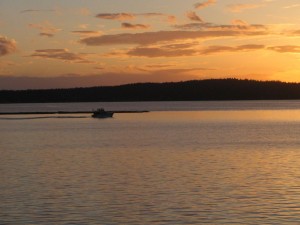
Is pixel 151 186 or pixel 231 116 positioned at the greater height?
pixel 231 116

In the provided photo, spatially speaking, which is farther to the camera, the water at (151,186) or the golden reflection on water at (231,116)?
the golden reflection on water at (231,116)

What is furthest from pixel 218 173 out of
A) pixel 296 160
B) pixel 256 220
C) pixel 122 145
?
pixel 122 145

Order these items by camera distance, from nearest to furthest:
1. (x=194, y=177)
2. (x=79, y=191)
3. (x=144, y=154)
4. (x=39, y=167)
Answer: (x=79, y=191), (x=194, y=177), (x=39, y=167), (x=144, y=154)

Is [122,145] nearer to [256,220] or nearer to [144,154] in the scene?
[144,154]

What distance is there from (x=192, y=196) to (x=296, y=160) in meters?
18.1

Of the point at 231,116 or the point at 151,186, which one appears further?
the point at 231,116

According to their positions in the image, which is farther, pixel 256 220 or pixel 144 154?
pixel 144 154

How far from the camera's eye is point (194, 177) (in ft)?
111

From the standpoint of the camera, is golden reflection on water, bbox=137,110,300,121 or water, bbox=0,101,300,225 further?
golden reflection on water, bbox=137,110,300,121

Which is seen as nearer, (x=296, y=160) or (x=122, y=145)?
(x=296, y=160)

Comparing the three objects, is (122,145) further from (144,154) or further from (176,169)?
(176,169)

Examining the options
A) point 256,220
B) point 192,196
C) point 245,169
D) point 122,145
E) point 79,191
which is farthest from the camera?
point 122,145

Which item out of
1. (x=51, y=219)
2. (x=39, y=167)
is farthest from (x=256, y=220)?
(x=39, y=167)

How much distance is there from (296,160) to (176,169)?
10.2 meters
